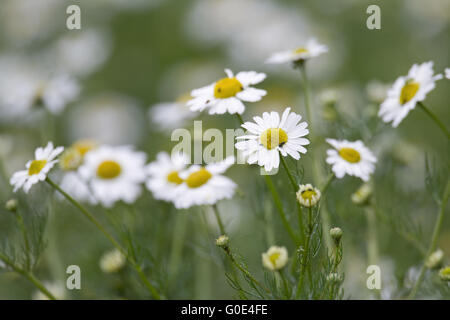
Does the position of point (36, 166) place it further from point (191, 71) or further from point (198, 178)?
point (191, 71)

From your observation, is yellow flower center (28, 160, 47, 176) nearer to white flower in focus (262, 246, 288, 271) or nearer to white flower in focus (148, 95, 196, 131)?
white flower in focus (262, 246, 288, 271)

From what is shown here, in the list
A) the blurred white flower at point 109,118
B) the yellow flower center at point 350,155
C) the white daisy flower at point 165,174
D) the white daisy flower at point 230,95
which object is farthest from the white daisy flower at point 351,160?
the blurred white flower at point 109,118

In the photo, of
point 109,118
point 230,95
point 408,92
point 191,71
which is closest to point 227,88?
point 230,95

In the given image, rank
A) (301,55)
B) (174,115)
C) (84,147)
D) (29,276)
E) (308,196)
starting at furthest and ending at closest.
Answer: (174,115) → (84,147) → (301,55) → (29,276) → (308,196)

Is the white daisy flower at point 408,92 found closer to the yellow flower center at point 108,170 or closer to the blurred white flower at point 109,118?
the yellow flower center at point 108,170

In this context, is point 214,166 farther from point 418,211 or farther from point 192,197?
point 418,211

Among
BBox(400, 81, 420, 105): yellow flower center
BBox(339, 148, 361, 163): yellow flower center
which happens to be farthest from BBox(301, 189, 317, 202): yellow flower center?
BBox(400, 81, 420, 105): yellow flower center

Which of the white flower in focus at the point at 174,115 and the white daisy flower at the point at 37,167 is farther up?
the white flower in focus at the point at 174,115
